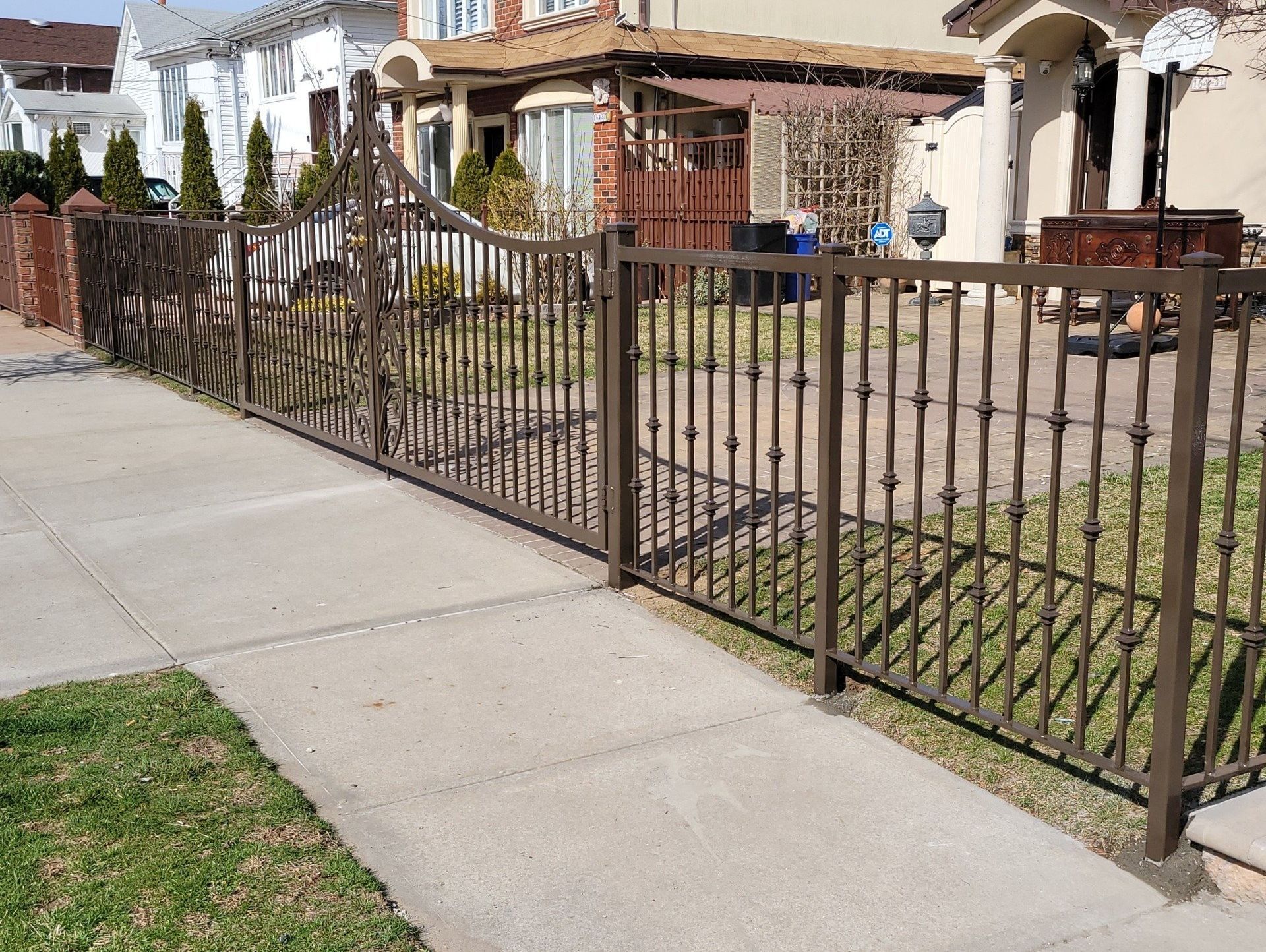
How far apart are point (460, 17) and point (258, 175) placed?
8556 millimetres

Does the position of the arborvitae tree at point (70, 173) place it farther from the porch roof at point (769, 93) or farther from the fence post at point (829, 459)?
the fence post at point (829, 459)

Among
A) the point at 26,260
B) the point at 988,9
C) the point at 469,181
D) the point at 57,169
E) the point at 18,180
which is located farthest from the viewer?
the point at 18,180

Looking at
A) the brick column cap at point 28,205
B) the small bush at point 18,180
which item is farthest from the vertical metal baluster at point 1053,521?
the small bush at point 18,180

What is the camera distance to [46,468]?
27.0 ft

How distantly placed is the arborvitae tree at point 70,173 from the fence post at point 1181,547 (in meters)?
33.9

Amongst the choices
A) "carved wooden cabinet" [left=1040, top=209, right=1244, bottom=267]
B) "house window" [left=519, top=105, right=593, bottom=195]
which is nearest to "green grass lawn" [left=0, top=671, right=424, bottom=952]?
"carved wooden cabinet" [left=1040, top=209, right=1244, bottom=267]

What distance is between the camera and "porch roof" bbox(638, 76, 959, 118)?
18812mm

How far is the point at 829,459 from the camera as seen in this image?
4.29 metres

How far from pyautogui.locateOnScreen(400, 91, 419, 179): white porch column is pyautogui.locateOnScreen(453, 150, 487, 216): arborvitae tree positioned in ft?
4.68

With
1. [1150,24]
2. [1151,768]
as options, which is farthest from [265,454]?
[1150,24]

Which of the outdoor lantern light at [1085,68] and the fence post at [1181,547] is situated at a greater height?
the outdoor lantern light at [1085,68]

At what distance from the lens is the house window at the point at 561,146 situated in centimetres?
2020

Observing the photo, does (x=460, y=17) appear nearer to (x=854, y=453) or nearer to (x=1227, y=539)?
(x=854, y=453)

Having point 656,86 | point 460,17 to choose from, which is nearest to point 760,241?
point 656,86
